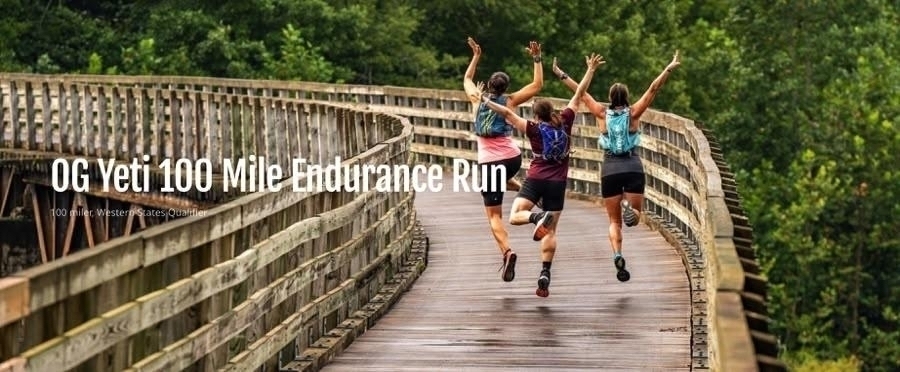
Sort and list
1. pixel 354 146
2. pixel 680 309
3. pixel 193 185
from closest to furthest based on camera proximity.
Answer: pixel 680 309 → pixel 354 146 → pixel 193 185

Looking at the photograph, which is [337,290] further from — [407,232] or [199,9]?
[199,9]

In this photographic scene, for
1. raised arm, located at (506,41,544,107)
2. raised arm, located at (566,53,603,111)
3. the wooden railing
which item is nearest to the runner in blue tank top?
raised arm, located at (506,41,544,107)

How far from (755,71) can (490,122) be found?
44907 millimetres

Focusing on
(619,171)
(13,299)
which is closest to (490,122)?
(619,171)

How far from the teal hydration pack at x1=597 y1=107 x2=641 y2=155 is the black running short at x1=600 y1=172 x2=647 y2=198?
0.20 meters

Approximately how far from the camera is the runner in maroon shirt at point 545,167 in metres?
12.7

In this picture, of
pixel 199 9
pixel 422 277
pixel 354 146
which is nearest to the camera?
pixel 422 277

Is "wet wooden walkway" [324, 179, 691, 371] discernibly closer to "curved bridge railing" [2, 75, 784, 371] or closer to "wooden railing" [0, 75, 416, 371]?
"curved bridge railing" [2, 75, 784, 371]

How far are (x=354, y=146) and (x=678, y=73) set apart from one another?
4029cm

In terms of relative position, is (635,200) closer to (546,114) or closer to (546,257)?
(546,257)


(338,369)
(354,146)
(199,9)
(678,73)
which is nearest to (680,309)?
(338,369)

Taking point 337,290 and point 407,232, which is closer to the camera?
point 337,290

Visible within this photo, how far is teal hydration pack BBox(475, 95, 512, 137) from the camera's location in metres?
13.5

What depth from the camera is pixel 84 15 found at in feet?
157
